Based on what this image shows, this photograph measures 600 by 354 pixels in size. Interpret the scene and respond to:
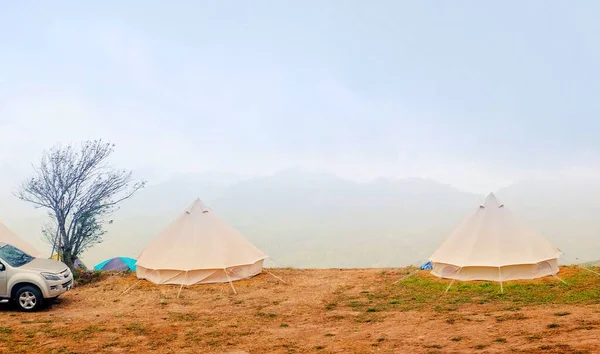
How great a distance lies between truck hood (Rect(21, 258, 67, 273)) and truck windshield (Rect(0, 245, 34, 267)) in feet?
0.59

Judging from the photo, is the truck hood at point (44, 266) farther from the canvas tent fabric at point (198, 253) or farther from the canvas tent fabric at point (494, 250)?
the canvas tent fabric at point (494, 250)

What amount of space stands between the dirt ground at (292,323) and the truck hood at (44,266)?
1041mm

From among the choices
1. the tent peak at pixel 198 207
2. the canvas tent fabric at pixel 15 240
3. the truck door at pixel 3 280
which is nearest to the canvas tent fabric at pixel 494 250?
the tent peak at pixel 198 207

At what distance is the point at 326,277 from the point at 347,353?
9526 millimetres

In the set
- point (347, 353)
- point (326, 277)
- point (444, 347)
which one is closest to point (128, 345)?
point (347, 353)

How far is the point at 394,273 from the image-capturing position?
1808cm

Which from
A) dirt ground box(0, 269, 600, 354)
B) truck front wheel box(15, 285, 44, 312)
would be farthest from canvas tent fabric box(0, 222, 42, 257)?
truck front wheel box(15, 285, 44, 312)

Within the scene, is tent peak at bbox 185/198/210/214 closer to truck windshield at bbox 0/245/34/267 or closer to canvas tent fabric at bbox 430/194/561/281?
truck windshield at bbox 0/245/34/267

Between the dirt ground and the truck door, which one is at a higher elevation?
the truck door

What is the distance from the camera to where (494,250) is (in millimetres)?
15664

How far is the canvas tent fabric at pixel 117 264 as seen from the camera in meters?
22.7

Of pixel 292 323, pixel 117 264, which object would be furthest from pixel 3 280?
pixel 117 264

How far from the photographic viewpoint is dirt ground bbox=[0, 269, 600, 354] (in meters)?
8.89

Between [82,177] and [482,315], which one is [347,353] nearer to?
[482,315]
